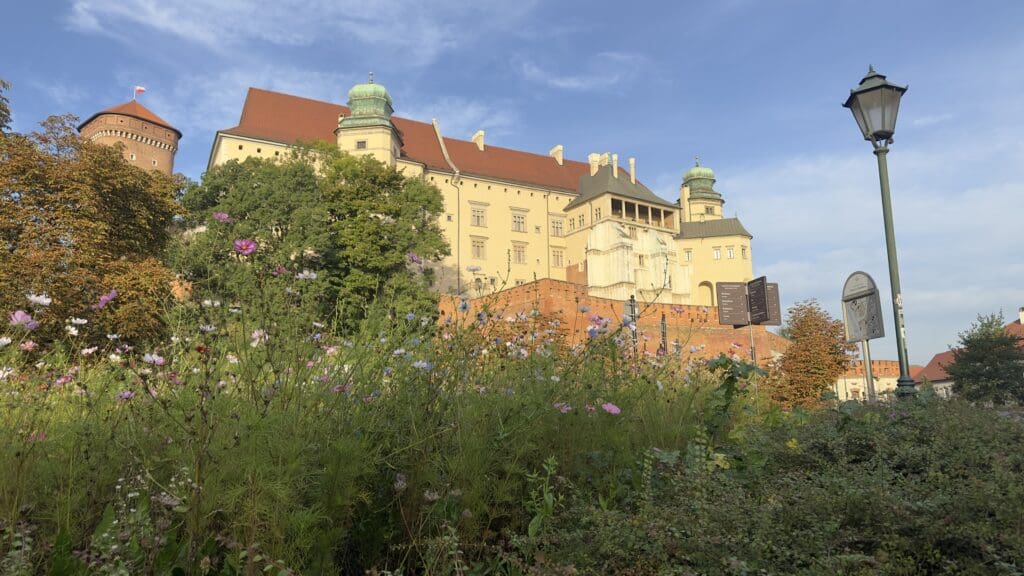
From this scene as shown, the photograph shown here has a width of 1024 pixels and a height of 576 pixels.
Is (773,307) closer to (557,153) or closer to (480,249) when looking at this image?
(480,249)

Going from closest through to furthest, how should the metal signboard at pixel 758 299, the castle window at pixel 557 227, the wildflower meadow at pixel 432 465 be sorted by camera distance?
the wildflower meadow at pixel 432 465
the metal signboard at pixel 758 299
the castle window at pixel 557 227

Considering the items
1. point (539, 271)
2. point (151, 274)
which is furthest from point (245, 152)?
point (151, 274)

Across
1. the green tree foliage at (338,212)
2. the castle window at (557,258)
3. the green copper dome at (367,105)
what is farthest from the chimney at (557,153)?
the green tree foliage at (338,212)

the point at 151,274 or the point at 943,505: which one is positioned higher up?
the point at 151,274

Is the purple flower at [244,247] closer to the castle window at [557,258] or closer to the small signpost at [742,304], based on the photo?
the small signpost at [742,304]

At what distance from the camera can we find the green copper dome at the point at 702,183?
65.6 meters

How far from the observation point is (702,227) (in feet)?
192

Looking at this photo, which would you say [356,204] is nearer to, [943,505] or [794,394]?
[794,394]

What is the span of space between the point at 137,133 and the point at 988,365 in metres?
59.7

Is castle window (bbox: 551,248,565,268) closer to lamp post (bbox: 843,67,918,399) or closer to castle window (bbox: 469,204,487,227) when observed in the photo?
castle window (bbox: 469,204,487,227)

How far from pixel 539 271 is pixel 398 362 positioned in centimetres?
4962

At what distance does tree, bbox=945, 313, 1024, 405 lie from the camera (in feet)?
112

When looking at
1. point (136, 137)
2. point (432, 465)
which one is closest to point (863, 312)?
point (432, 465)

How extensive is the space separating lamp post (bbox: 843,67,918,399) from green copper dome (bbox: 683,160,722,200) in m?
59.9
